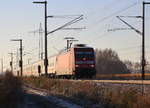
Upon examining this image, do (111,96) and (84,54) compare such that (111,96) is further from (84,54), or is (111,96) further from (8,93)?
(84,54)

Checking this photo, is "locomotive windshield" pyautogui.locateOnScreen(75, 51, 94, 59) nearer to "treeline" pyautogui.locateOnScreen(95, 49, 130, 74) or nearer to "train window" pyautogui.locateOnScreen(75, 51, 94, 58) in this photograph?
"train window" pyautogui.locateOnScreen(75, 51, 94, 58)

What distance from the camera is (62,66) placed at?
59219mm

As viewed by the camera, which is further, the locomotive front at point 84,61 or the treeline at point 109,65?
the treeline at point 109,65

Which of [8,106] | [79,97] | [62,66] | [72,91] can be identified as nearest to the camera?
[8,106]

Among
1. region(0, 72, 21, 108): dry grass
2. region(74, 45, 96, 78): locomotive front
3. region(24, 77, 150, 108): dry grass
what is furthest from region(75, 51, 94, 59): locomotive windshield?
region(0, 72, 21, 108): dry grass

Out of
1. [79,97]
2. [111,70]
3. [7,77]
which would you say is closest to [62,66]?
[79,97]

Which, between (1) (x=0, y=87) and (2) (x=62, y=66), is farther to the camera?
(2) (x=62, y=66)

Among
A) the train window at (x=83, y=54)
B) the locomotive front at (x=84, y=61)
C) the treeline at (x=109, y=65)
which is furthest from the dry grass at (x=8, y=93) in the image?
the treeline at (x=109, y=65)

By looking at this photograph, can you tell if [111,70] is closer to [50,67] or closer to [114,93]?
[50,67]

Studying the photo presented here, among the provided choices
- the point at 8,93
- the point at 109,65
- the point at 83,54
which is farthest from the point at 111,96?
the point at 109,65

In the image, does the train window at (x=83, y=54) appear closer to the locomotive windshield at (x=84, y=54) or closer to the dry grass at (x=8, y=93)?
the locomotive windshield at (x=84, y=54)

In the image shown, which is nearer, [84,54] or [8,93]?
[8,93]

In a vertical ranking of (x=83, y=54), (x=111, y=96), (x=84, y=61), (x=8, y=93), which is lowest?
(x=111, y=96)

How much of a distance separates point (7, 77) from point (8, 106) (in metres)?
4.05
